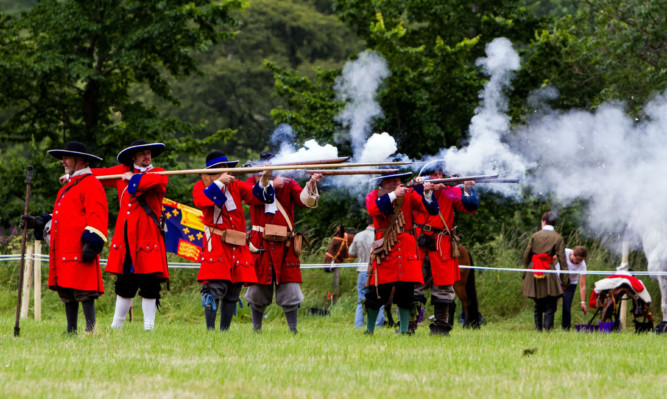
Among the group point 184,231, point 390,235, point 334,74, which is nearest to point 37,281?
point 184,231

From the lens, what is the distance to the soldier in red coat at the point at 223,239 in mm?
9117

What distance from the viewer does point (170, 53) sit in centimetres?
2141

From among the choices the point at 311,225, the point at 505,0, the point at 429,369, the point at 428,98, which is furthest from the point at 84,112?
the point at 429,369

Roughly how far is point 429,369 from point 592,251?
38.4 ft

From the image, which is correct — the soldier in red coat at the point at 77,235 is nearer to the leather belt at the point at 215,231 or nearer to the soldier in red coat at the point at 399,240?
the leather belt at the point at 215,231

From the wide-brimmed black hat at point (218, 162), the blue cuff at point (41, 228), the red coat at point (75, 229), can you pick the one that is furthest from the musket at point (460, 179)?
the blue cuff at point (41, 228)

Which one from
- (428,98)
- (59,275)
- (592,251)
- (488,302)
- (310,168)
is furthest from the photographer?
(428,98)

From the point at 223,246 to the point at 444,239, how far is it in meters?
2.68

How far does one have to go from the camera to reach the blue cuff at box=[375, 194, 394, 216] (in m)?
9.26

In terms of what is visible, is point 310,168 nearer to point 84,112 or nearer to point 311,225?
point 311,225

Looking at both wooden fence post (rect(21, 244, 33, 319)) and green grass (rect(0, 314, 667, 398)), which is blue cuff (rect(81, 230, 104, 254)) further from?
wooden fence post (rect(21, 244, 33, 319))

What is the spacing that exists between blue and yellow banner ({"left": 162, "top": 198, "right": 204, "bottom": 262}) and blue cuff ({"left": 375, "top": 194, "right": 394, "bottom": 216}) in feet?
22.4

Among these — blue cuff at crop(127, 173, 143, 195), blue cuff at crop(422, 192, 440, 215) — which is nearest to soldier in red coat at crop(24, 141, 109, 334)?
blue cuff at crop(127, 173, 143, 195)

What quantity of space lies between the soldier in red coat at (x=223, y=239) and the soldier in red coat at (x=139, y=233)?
0.43 metres
